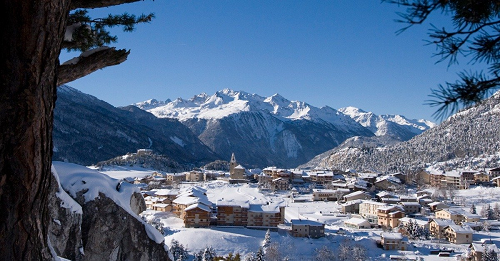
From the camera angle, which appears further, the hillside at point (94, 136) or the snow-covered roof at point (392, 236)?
the hillside at point (94, 136)

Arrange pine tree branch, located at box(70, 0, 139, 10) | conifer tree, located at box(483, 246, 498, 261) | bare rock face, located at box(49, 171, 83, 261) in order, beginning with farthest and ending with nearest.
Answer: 1. conifer tree, located at box(483, 246, 498, 261)
2. bare rock face, located at box(49, 171, 83, 261)
3. pine tree branch, located at box(70, 0, 139, 10)

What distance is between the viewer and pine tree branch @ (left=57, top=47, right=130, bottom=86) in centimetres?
389

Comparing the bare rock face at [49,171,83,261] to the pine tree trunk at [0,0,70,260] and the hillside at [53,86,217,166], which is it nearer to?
the pine tree trunk at [0,0,70,260]

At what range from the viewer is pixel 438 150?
9262cm

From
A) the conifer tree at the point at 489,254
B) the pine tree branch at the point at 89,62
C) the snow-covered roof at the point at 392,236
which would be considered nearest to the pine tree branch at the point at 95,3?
the pine tree branch at the point at 89,62

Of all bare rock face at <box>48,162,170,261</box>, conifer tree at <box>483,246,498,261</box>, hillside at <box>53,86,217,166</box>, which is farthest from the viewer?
hillside at <box>53,86,217,166</box>

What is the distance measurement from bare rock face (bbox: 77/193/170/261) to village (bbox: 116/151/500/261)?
17695 millimetres

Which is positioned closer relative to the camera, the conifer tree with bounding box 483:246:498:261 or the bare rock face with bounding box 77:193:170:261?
the bare rock face with bounding box 77:193:170:261

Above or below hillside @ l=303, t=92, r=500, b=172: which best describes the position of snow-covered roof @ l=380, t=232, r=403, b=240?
below

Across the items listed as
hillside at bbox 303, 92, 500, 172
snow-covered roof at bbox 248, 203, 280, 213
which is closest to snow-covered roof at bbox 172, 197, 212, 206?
snow-covered roof at bbox 248, 203, 280, 213

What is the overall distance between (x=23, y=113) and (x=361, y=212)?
128 feet

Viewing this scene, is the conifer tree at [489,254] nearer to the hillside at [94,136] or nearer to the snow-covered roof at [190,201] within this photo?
the snow-covered roof at [190,201]

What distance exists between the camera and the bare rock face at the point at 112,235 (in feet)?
23.9

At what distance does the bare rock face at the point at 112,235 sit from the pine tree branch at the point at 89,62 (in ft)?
13.3
